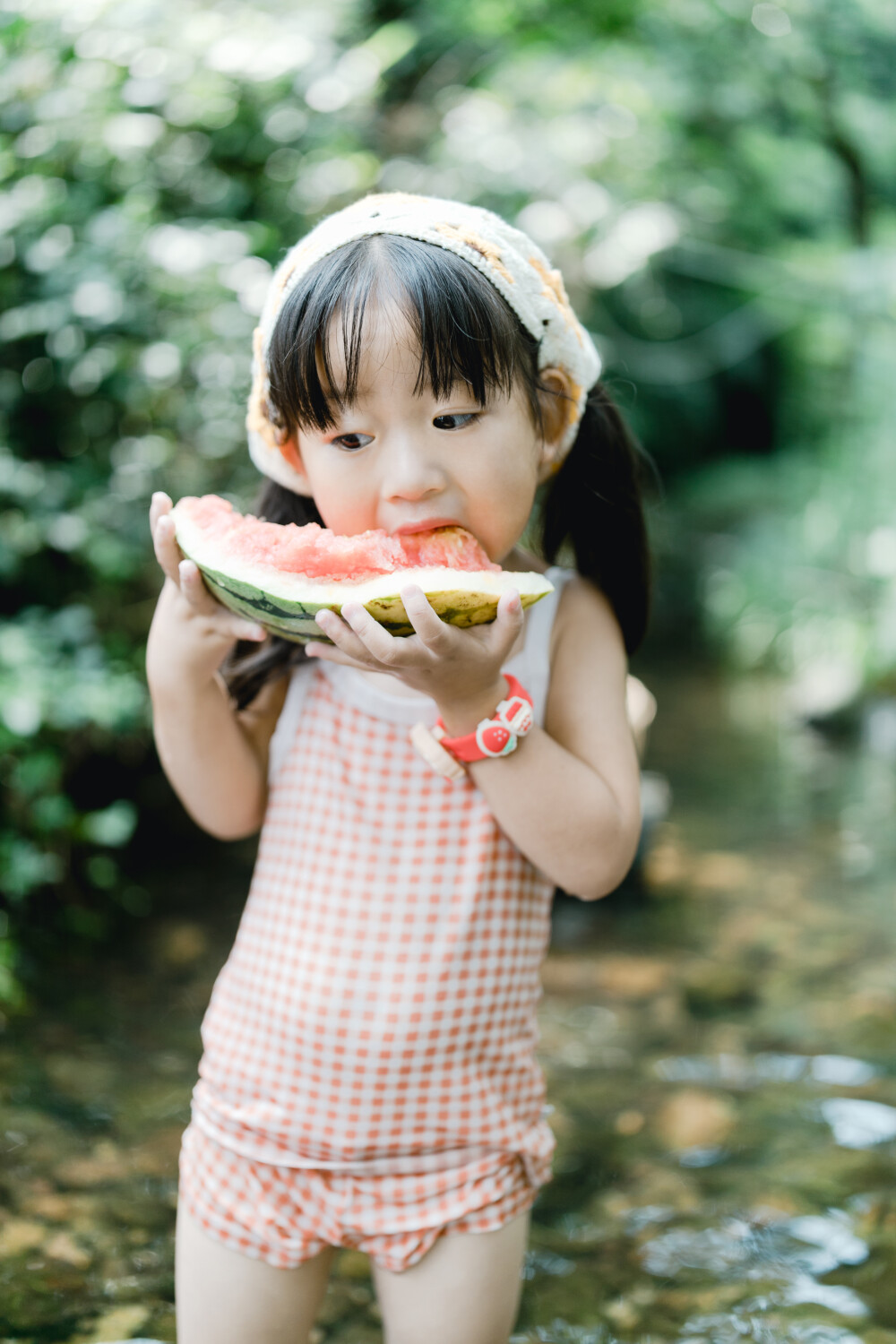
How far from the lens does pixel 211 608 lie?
1.58 metres

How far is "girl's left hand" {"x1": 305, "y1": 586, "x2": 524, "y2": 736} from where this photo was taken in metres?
1.31

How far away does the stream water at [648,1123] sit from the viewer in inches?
87.7

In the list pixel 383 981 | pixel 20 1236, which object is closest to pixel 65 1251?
pixel 20 1236

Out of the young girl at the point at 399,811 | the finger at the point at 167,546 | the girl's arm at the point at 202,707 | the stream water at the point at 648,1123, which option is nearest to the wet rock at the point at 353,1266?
the stream water at the point at 648,1123

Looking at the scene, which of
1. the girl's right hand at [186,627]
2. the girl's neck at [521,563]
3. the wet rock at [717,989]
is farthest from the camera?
the wet rock at [717,989]

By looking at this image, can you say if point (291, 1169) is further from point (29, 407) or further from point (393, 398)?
point (29, 407)

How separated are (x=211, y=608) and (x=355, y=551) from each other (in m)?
0.26

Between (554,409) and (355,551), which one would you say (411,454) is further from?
(554,409)

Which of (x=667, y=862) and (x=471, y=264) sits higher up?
(x=471, y=264)

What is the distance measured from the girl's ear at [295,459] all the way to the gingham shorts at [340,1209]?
963 mm

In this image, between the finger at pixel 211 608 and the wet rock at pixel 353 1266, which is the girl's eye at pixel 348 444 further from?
the wet rock at pixel 353 1266

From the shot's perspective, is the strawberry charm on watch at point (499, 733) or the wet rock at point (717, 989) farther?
the wet rock at point (717, 989)

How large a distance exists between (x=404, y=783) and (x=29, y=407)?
2351 mm

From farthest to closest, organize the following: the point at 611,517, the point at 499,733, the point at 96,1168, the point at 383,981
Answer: the point at 96,1168
the point at 611,517
the point at 383,981
the point at 499,733
